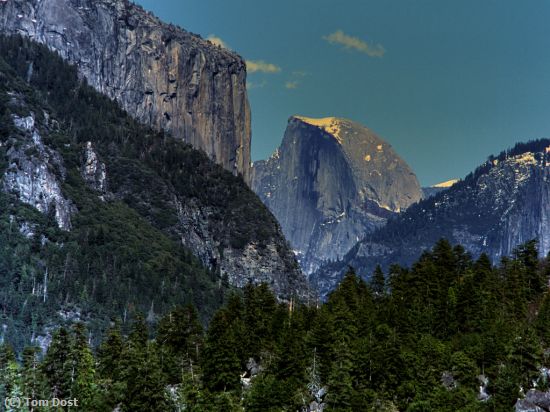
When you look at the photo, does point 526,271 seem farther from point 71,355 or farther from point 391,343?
point 71,355

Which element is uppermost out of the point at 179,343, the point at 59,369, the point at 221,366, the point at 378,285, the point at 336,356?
the point at 378,285

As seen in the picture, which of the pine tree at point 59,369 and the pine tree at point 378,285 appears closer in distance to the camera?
the pine tree at point 59,369

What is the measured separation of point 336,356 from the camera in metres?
104

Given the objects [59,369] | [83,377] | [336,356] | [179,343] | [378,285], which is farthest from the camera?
[378,285]

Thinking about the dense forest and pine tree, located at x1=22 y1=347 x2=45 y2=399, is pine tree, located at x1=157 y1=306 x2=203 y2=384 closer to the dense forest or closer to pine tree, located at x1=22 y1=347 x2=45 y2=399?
the dense forest

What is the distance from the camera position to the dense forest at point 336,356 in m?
93.9

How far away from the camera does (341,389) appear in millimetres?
92875

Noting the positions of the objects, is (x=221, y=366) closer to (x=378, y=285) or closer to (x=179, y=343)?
(x=179, y=343)

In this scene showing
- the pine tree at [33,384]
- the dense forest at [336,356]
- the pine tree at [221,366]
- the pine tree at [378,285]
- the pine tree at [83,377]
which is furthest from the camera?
the pine tree at [378,285]

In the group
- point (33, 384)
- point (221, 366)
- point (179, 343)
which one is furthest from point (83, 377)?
point (221, 366)

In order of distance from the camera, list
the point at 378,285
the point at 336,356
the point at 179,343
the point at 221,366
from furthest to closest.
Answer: the point at 378,285 → the point at 179,343 → the point at 221,366 → the point at 336,356

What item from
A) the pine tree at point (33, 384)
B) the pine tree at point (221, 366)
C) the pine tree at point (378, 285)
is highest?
the pine tree at point (378, 285)

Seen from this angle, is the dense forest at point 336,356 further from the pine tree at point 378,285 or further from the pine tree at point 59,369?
the pine tree at point 378,285

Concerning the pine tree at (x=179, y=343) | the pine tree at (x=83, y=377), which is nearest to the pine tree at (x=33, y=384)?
the pine tree at (x=83, y=377)
